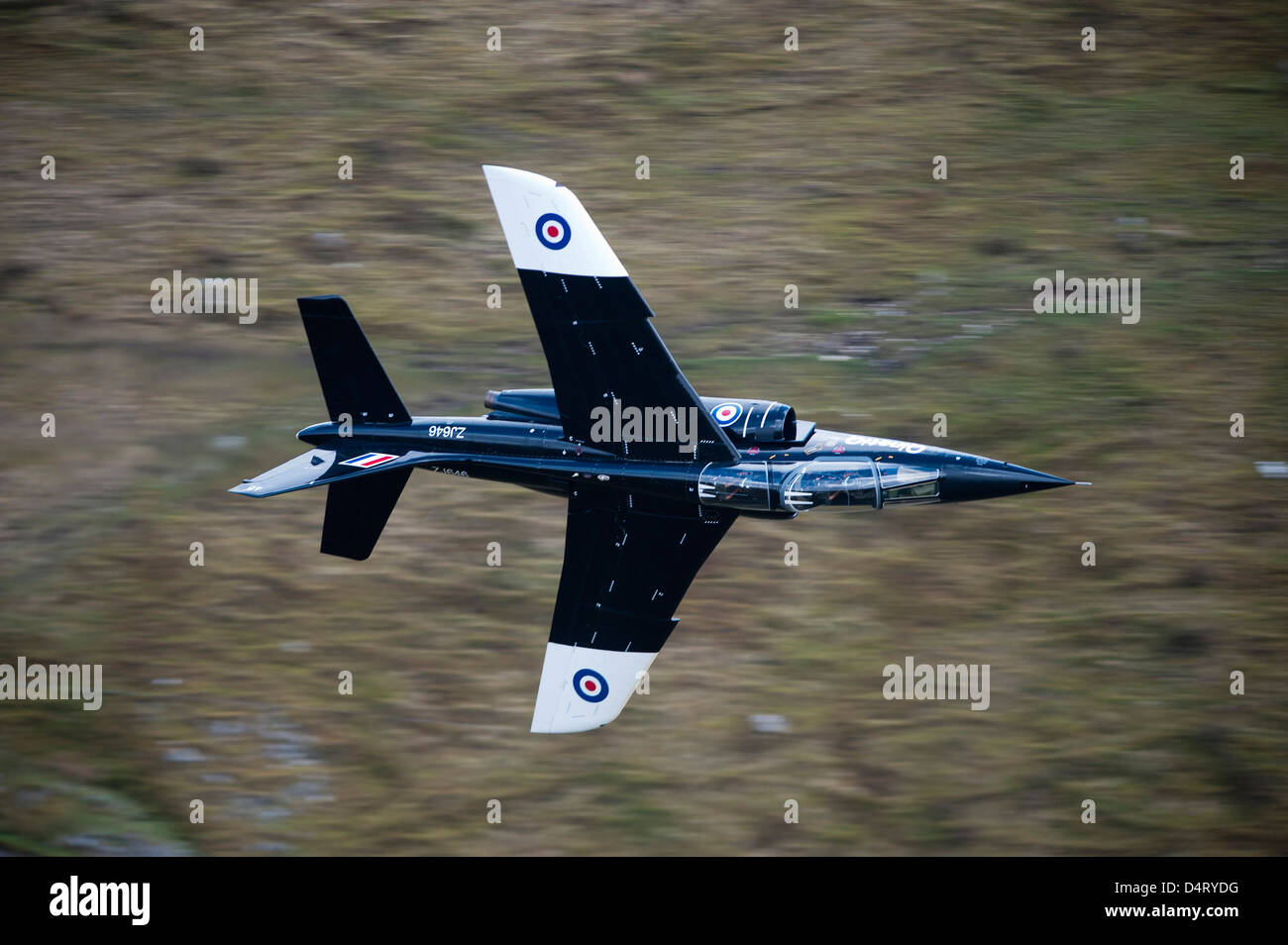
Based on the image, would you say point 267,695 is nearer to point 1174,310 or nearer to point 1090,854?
point 1090,854

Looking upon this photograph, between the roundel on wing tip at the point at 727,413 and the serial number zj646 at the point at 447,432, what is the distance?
15.0ft

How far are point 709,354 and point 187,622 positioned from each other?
530 inches

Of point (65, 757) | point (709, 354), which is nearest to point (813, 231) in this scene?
point (709, 354)

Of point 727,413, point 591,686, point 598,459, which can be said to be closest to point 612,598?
point 591,686

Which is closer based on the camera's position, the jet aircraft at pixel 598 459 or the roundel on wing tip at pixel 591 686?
the jet aircraft at pixel 598 459

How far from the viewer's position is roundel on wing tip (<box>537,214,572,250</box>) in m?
22.0

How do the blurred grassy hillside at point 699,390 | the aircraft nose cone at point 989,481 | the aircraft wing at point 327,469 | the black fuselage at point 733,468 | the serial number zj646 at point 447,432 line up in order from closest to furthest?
the aircraft nose cone at point 989,481
the black fuselage at point 733,468
the aircraft wing at point 327,469
the serial number zj646 at point 447,432
the blurred grassy hillside at point 699,390

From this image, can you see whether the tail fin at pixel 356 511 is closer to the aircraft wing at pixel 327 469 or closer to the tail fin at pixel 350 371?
the aircraft wing at pixel 327 469

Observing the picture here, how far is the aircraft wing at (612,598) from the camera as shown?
76.9 feet

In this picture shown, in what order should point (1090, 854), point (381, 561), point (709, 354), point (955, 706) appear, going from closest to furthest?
point (1090, 854)
point (955, 706)
point (381, 561)
point (709, 354)

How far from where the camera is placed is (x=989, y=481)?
21500 mm

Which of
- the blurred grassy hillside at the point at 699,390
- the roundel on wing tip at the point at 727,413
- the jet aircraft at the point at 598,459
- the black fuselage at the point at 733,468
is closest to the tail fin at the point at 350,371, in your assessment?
the jet aircraft at the point at 598,459

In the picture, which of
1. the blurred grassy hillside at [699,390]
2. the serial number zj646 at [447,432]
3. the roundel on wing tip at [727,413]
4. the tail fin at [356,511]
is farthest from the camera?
the blurred grassy hillside at [699,390]

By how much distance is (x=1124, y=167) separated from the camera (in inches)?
1454
